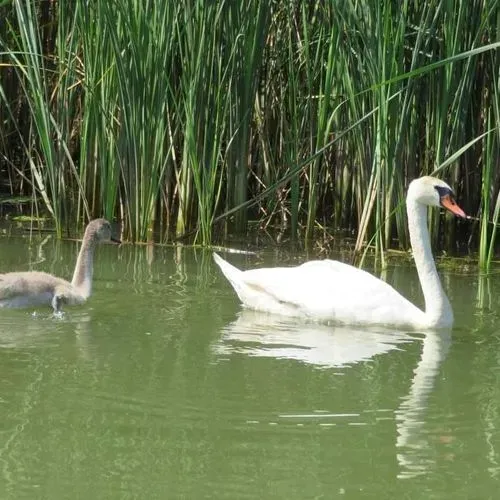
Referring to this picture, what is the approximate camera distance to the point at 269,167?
10.6 m

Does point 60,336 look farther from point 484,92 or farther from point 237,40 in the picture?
point 484,92

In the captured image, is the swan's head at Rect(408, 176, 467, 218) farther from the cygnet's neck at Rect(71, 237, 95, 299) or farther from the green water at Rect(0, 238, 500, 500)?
the cygnet's neck at Rect(71, 237, 95, 299)

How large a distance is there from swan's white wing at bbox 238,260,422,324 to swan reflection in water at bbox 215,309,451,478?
0.25ft

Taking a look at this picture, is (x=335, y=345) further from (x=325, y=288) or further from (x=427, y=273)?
(x=427, y=273)

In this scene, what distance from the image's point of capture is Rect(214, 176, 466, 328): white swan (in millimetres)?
7500

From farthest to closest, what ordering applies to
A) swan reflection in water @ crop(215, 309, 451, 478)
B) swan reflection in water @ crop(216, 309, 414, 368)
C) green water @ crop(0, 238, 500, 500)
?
swan reflection in water @ crop(216, 309, 414, 368), swan reflection in water @ crop(215, 309, 451, 478), green water @ crop(0, 238, 500, 500)

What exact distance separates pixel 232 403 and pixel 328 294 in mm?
2068

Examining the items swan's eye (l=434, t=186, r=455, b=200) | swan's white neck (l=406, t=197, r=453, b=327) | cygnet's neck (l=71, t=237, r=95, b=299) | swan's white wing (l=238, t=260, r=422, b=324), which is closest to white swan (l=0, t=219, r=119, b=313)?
cygnet's neck (l=71, t=237, r=95, b=299)

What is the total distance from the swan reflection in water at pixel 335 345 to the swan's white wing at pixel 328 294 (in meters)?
0.08

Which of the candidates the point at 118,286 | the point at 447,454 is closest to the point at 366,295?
the point at 118,286

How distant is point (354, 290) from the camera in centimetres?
760

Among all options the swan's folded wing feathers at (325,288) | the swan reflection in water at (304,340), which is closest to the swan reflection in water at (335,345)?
the swan reflection in water at (304,340)

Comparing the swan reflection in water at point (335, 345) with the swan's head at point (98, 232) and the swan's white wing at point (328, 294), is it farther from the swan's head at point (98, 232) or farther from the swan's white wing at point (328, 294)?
the swan's head at point (98, 232)

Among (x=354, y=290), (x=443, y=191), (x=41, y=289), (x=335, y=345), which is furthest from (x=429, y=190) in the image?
(x=41, y=289)
